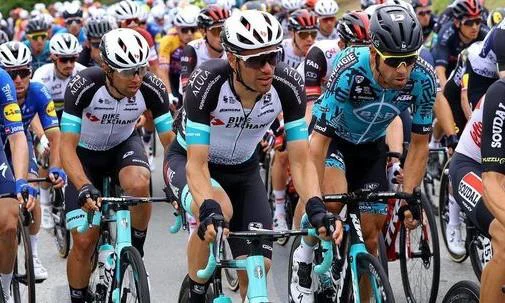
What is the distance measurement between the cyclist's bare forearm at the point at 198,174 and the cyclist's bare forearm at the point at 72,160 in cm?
122

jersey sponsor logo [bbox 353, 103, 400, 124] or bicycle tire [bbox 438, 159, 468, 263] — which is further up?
jersey sponsor logo [bbox 353, 103, 400, 124]

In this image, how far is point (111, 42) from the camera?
6.86m

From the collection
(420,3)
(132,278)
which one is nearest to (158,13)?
(420,3)

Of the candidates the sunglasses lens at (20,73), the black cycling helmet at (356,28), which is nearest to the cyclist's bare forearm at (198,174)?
the black cycling helmet at (356,28)

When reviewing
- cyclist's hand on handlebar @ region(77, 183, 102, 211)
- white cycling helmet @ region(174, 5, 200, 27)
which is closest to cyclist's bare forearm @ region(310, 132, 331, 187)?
cyclist's hand on handlebar @ region(77, 183, 102, 211)

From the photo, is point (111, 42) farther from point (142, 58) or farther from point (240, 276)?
point (240, 276)

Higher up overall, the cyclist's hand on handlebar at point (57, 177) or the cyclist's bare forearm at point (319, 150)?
the cyclist's bare forearm at point (319, 150)

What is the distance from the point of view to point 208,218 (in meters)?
5.15

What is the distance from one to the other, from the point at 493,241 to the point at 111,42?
2.98 metres

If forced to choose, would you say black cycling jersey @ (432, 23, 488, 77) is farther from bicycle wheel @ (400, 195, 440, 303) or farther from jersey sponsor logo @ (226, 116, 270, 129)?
jersey sponsor logo @ (226, 116, 270, 129)

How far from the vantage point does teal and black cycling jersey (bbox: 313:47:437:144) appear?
6.33 meters

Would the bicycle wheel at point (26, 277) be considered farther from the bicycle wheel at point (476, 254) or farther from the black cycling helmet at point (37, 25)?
the black cycling helmet at point (37, 25)

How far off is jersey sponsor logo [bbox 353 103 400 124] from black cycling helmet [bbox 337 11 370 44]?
1.36 m

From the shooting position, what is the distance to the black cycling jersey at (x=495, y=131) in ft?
16.3
